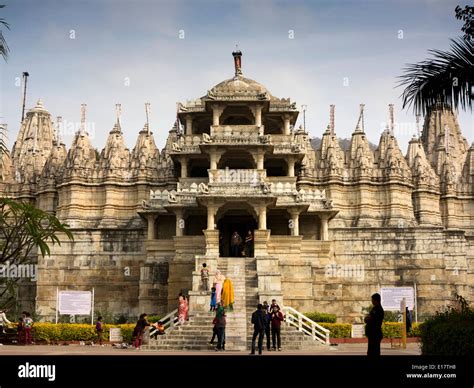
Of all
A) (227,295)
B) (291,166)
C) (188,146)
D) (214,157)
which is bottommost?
(227,295)

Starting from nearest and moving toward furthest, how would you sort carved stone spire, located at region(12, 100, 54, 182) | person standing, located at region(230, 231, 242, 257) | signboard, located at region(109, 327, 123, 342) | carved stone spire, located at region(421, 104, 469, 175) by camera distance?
signboard, located at region(109, 327, 123, 342) → person standing, located at region(230, 231, 242, 257) → carved stone spire, located at region(421, 104, 469, 175) → carved stone spire, located at region(12, 100, 54, 182)

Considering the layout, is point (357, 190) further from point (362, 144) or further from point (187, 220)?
point (187, 220)

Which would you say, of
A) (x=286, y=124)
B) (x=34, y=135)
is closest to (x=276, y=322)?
(x=286, y=124)

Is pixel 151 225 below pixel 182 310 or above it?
above

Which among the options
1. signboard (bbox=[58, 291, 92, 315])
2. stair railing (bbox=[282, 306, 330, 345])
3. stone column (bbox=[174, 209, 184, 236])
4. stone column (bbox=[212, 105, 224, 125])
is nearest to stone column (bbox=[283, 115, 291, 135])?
stone column (bbox=[212, 105, 224, 125])

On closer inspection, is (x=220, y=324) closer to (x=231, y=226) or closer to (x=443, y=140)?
(x=231, y=226)

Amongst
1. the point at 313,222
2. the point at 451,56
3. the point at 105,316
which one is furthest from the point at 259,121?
the point at 451,56

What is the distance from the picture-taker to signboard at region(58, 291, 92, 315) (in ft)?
101

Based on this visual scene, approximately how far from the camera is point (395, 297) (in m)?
31.8

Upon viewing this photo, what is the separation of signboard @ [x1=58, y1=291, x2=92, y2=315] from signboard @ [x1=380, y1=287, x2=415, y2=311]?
1370 centimetres

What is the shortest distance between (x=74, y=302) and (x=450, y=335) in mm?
20094

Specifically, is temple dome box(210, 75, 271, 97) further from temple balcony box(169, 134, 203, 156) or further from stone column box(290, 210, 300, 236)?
stone column box(290, 210, 300, 236)

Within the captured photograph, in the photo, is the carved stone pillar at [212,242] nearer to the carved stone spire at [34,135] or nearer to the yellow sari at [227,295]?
the yellow sari at [227,295]

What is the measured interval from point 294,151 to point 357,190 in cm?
1100
